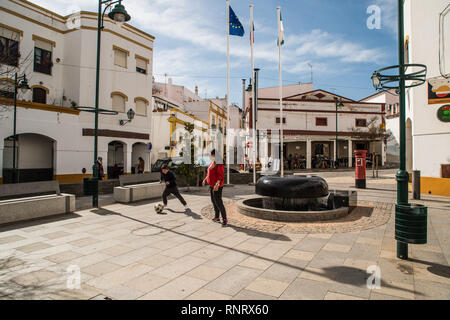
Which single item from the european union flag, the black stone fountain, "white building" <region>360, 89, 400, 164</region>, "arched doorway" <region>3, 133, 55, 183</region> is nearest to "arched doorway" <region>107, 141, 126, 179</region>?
"arched doorway" <region>3, 133, 55, 183</region>

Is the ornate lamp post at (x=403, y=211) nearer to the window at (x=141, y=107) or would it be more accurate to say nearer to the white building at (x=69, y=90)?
the white building at (x=69, y=90)

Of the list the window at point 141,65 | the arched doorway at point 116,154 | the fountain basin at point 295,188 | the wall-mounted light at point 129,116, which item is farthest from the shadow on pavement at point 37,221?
the window at point 141,65

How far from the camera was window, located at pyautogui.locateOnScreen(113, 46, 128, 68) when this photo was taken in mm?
19750

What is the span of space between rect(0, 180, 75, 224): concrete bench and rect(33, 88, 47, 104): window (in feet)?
39.7

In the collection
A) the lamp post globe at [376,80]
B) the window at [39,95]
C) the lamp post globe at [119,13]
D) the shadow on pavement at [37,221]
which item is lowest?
the shadow on pavement at [37,221]

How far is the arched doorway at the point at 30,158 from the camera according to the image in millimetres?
15586

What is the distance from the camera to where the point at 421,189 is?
11.9m

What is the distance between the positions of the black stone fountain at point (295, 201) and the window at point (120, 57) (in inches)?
636

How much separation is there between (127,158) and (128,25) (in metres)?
9.84

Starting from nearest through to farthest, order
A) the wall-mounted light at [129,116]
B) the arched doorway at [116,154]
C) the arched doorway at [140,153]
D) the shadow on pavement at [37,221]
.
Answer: the shadow on pavement at [37,221] < the wall-mounted light at [129,116] < the arched doorway at [116,154] < the arched doorway at [140,153]

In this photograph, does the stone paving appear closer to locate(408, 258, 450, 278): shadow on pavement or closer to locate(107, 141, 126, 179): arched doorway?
locate(408, 258, 450, 278): shadow on pavement

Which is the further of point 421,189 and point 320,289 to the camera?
point 421,189
